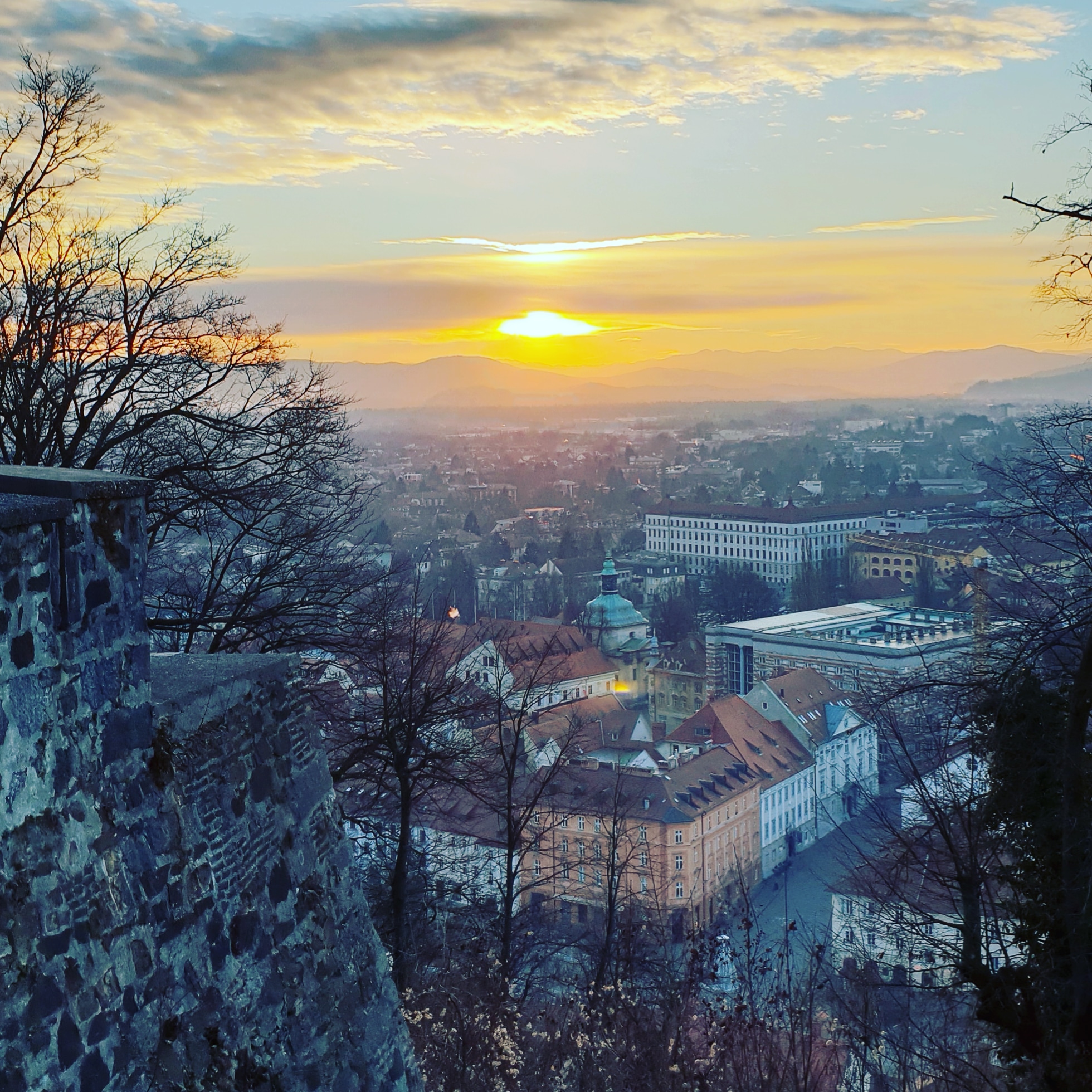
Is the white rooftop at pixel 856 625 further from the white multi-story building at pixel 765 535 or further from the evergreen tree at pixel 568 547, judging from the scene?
the evergreen tree at pixel 568 547

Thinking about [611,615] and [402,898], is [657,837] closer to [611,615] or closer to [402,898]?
[402,898]

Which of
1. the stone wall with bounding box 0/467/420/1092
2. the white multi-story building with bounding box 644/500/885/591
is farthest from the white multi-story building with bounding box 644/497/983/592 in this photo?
the stone wall with bounding box 0/467/420/1092

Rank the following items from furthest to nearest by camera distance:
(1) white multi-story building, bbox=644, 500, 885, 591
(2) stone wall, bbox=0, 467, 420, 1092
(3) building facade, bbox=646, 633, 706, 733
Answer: (1) white multi-story building, bbox=644, 500, 885, 591, (3) building facade, bbox=646, 633, 706, 733, (2) stone wall, bbox=0, 467, 420, 1092

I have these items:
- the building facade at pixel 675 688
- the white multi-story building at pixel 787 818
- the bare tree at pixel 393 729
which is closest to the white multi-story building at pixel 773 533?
the building facade at pixel 675 688

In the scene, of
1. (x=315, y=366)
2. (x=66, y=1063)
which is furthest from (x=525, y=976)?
(x=66, y=1063)

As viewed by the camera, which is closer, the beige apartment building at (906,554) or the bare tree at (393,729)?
the bare tree at (393,729)

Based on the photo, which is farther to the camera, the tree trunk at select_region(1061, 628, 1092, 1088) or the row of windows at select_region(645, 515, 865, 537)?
the row of windows at select_region(645, 515, 865, 537)

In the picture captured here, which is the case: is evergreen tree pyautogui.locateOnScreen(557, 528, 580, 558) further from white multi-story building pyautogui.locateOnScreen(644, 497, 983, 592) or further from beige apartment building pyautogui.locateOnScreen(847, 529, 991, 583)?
beige apartment building pyautogui.locateOnScreen(847, 529, 991, 583)

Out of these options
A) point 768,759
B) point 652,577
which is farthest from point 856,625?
point 652,577

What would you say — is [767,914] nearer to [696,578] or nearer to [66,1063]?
[66,1063]
